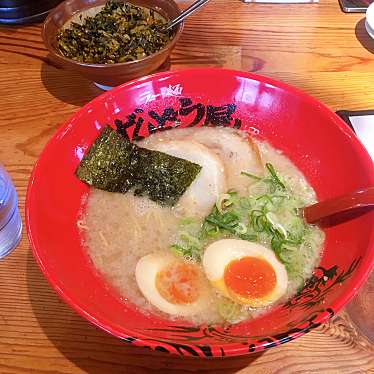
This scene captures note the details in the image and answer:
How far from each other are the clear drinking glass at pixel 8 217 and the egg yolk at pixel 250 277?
59 cm

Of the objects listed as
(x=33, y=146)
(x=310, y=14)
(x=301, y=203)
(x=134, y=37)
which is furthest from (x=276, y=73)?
(x=33, y=146)

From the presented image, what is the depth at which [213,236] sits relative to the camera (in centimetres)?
115

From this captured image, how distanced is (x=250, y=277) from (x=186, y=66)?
37.3 inches

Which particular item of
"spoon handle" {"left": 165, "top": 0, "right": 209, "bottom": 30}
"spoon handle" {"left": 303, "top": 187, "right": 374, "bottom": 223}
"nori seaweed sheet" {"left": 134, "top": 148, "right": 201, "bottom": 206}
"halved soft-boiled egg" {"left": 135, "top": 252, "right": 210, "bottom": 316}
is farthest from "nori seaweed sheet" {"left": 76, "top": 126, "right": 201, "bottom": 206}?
"spoon handle" {"left": 165, "top": 0, "right": 209, "bottom": 30}

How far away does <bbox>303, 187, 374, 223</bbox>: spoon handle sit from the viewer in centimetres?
102

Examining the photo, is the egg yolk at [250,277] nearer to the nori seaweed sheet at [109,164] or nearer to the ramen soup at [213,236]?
the ramen soup at [213,236]

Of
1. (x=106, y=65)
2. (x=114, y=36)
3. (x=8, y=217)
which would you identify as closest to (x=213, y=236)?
(x=8, y=217)

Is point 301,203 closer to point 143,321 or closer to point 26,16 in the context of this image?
point 143,321

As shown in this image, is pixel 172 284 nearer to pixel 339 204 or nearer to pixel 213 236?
pixel 213 236

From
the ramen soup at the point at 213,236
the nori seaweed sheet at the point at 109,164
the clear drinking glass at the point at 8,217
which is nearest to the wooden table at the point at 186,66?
the clear drinking glass at the point at 8,217

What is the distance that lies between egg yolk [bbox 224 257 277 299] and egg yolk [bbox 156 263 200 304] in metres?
0.07

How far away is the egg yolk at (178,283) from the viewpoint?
104 cm

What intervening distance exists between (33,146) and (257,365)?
36.5 inches

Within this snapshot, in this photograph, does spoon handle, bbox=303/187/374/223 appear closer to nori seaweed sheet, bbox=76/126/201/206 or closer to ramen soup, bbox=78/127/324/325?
ramen soup, bbox=78/127/324/325
